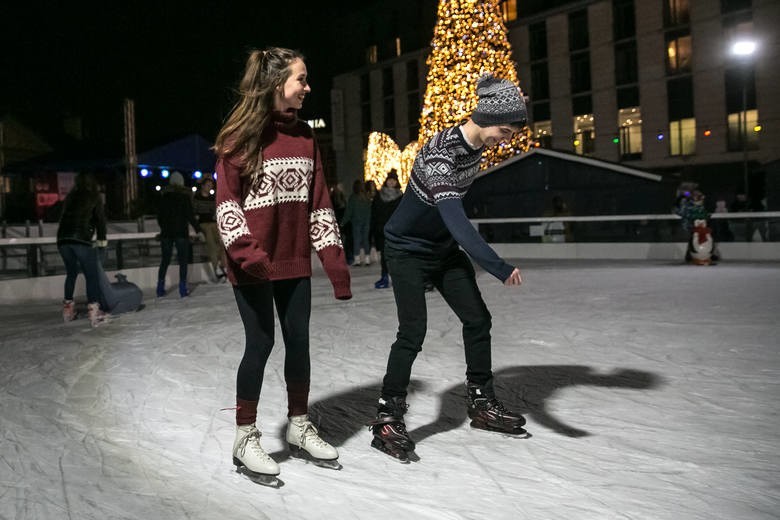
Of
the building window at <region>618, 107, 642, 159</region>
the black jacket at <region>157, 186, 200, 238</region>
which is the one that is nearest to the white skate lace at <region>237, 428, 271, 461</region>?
the black jacket at <region>157, 186, 200, 238</region>

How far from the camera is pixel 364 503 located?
2629 mm

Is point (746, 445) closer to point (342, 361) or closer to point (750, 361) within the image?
point (750, 361)

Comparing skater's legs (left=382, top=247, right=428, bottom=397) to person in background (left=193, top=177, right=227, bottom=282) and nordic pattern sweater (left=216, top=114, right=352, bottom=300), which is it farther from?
person in background (left=193, top=177, right=227, bottom=282)

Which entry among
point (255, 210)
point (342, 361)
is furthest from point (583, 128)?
point (255, 210)

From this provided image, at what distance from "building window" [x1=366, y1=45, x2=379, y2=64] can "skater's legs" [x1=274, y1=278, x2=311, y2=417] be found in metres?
46.0

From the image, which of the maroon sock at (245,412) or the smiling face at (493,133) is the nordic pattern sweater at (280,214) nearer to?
the maroon sock at (245,412)

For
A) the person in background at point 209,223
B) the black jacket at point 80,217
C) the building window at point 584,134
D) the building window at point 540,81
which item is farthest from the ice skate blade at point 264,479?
the building window at point 540,81

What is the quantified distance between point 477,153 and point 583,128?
34.2 metres

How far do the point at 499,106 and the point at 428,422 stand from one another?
4.80 ft

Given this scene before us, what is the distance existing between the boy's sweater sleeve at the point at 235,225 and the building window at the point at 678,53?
3265 centimetres

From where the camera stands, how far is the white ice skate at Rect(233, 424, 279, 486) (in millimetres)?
2844

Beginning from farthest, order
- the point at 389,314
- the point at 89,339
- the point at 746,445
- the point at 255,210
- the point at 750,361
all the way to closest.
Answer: the point at 389,314 < the point at 89,339 < the point at 750,361 < the point at 746,445 < the point at 255,210

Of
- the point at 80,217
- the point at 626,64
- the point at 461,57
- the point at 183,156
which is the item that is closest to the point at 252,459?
the point at 80,217

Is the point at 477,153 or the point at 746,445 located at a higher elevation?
the point at 477,153
